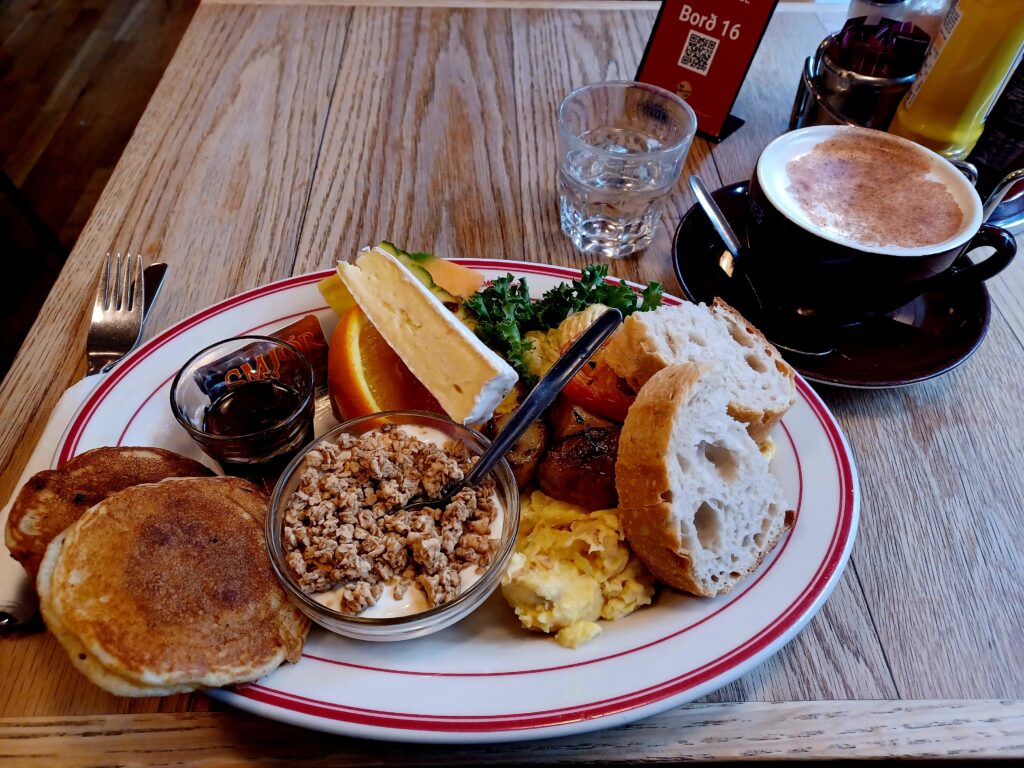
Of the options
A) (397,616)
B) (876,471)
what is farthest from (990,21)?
(397,616)

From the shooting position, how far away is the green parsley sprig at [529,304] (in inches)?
61.7

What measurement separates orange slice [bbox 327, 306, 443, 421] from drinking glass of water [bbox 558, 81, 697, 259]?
783 mm

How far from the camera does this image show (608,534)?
1278 mm

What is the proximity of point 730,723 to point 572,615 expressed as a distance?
1.07ft

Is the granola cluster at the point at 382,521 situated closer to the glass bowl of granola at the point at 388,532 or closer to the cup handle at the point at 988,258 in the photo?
the glass bowl of granola at the point at 388,532

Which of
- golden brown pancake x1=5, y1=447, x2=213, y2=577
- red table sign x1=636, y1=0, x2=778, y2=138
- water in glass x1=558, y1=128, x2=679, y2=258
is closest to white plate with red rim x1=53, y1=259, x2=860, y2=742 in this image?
golden brown pancake x1=5, y1=447, x2=213, y2=577

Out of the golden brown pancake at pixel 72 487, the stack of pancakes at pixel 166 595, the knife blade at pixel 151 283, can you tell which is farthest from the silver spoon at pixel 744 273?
the knife blade at pixel 151 283

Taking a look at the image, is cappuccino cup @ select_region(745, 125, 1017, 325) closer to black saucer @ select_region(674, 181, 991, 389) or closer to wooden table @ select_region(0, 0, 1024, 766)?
black saucer @ select_region(674, 181, 991, 389)

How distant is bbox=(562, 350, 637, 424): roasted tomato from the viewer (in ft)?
4.82

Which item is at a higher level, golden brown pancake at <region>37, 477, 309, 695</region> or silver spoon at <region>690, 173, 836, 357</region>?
silver spoon at <region>690, 173, 836, 357</region>

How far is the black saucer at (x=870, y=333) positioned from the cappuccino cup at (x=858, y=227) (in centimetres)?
5

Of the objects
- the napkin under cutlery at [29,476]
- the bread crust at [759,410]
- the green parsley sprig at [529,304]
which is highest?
the bread crust at [759,410]

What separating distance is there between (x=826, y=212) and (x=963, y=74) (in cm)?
70

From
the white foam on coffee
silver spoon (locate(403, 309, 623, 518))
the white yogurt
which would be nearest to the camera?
the white yogurt
